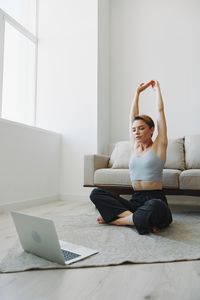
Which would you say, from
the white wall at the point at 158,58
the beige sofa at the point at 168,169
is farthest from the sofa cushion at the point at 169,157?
the white wall at the point at 158,58

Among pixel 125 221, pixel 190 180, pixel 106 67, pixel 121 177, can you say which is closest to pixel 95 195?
pixel 125 221

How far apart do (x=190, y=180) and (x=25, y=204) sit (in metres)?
1.66

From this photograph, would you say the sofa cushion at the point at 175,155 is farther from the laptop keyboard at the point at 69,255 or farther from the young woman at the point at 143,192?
the laptop keyboard at the point at 69,255

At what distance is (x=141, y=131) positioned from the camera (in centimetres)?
204

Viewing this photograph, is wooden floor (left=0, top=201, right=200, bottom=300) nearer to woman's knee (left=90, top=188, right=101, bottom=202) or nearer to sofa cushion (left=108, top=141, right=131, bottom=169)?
woman's knee (left=90, top=188, right=101, bottom=202)

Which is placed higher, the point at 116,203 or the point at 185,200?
the point at 116,203

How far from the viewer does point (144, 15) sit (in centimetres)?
384

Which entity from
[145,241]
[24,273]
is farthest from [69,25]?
[24,273]

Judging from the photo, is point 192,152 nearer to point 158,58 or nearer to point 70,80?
point 158,58

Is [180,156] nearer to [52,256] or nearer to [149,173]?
[149,173]

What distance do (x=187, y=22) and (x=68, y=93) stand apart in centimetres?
174

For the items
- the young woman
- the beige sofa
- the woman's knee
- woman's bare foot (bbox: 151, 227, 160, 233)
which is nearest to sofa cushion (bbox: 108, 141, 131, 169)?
the beige sofa

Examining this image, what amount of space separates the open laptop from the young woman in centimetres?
49

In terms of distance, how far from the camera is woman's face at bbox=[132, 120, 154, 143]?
6.69 feet
